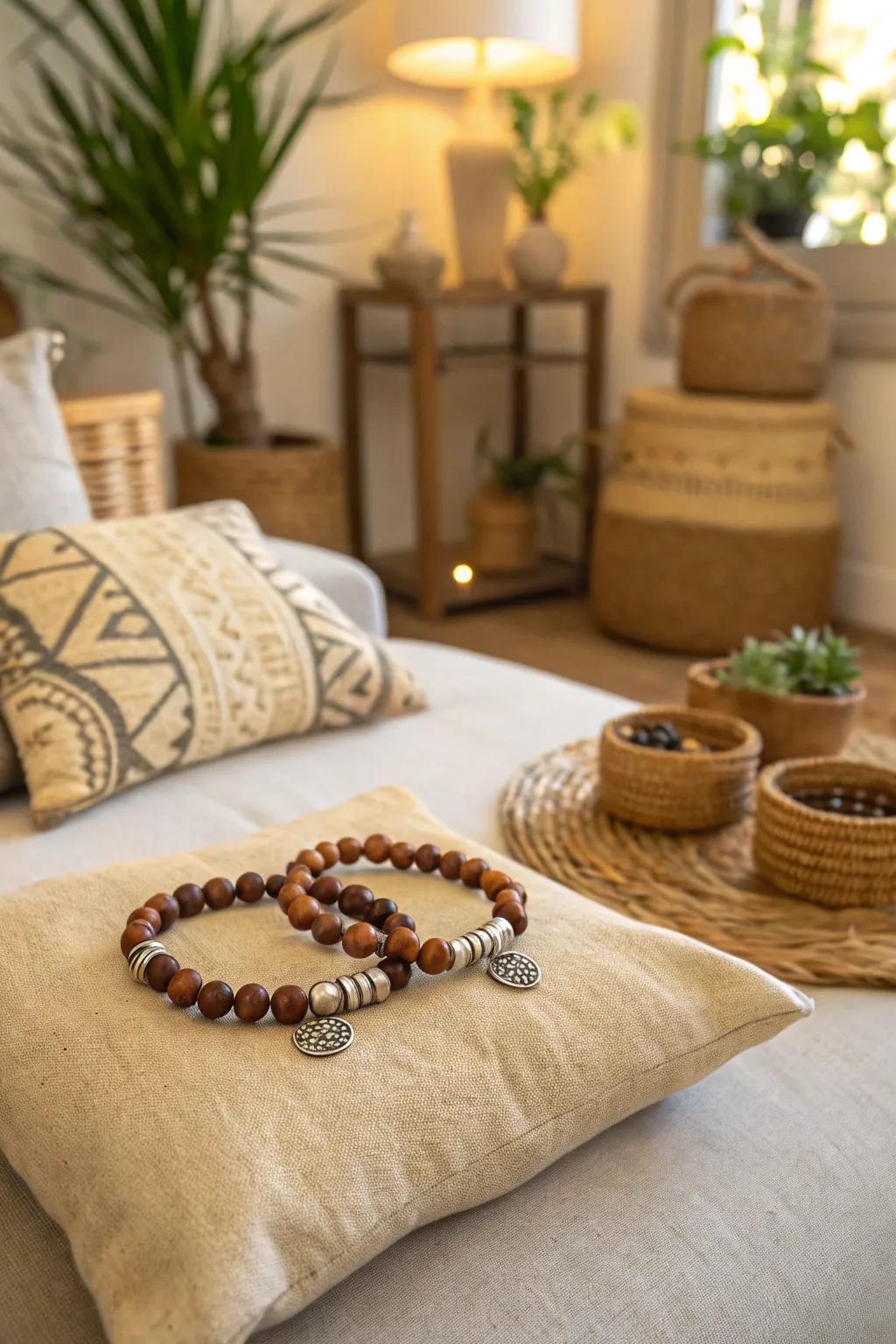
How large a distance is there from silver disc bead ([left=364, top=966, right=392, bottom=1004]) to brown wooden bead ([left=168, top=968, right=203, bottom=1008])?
3.4 inches

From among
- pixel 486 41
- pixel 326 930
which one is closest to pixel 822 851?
pixel 326 930

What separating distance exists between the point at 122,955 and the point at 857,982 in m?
0.48

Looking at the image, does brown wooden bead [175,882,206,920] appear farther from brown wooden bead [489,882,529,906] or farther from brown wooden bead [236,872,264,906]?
brown wooden bead [489,882,529,906]

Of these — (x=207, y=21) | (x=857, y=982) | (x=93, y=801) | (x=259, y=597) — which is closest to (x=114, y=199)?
(x=207, y=21)

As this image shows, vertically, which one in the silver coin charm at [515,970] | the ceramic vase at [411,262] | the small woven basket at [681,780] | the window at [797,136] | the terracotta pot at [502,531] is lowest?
the terracotta pot at [502,531]

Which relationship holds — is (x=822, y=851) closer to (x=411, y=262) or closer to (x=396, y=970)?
(x=396, y=970)

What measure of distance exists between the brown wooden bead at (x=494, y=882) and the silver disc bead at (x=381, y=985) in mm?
116

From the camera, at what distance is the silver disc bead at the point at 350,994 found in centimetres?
61

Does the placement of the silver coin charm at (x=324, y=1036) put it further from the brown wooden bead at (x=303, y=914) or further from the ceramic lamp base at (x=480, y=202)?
the ceramic lamp base at (x=480, y=202)

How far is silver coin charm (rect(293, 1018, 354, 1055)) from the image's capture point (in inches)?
22.6

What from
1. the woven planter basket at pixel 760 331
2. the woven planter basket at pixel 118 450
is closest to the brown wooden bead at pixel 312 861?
the woven planter basket at pixel 118 450

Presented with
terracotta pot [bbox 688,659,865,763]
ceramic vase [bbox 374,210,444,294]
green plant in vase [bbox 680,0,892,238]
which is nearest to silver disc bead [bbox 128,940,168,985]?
terracotta pot [bbox 688,659,865,763]

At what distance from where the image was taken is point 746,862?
0.97 m

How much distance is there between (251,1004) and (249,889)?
134 millimetres
